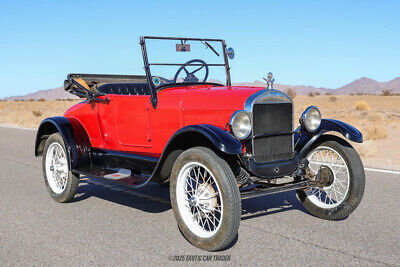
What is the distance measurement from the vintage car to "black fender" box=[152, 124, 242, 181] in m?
0.01

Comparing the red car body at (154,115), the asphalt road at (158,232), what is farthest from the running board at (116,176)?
the asphalt road at (158,232)

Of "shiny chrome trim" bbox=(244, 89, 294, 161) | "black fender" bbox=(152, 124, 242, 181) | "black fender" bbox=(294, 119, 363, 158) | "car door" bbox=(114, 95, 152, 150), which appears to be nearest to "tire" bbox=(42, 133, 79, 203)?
"car door" bbox=(114, 95, 152, 150)

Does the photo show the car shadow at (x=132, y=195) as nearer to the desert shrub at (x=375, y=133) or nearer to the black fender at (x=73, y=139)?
the black fender at (x=73, y=139)

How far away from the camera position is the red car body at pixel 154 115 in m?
4.58

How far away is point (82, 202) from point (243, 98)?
2.76 meters

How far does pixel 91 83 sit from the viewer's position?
661 centimetres

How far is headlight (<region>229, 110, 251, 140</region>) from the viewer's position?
4.23 m

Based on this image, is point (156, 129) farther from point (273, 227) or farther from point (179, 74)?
point (273, 227)

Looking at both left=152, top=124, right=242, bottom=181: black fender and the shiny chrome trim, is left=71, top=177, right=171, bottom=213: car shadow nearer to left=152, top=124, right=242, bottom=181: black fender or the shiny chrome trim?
left=152, top=124, right=242, bottom=181: black fender

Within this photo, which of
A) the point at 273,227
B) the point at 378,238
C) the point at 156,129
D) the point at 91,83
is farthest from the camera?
the point at 91,83

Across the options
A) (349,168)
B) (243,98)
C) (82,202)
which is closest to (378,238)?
(349,168)

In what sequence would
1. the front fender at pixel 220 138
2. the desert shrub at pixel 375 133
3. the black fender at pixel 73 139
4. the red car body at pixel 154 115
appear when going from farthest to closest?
the desert shrub at pixel 375 133, the black fender at pixel 73 139, the red car body at pixel 154 115, the front fender at pixel 220 138

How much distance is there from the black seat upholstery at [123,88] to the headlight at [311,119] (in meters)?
2.46

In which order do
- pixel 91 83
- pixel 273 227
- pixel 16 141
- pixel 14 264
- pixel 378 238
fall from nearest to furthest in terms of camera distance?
1. pixel 14 264
2. pixel 378 238
3. pixel 273 227
4. pixel 91 83
5. pixel 16 141
